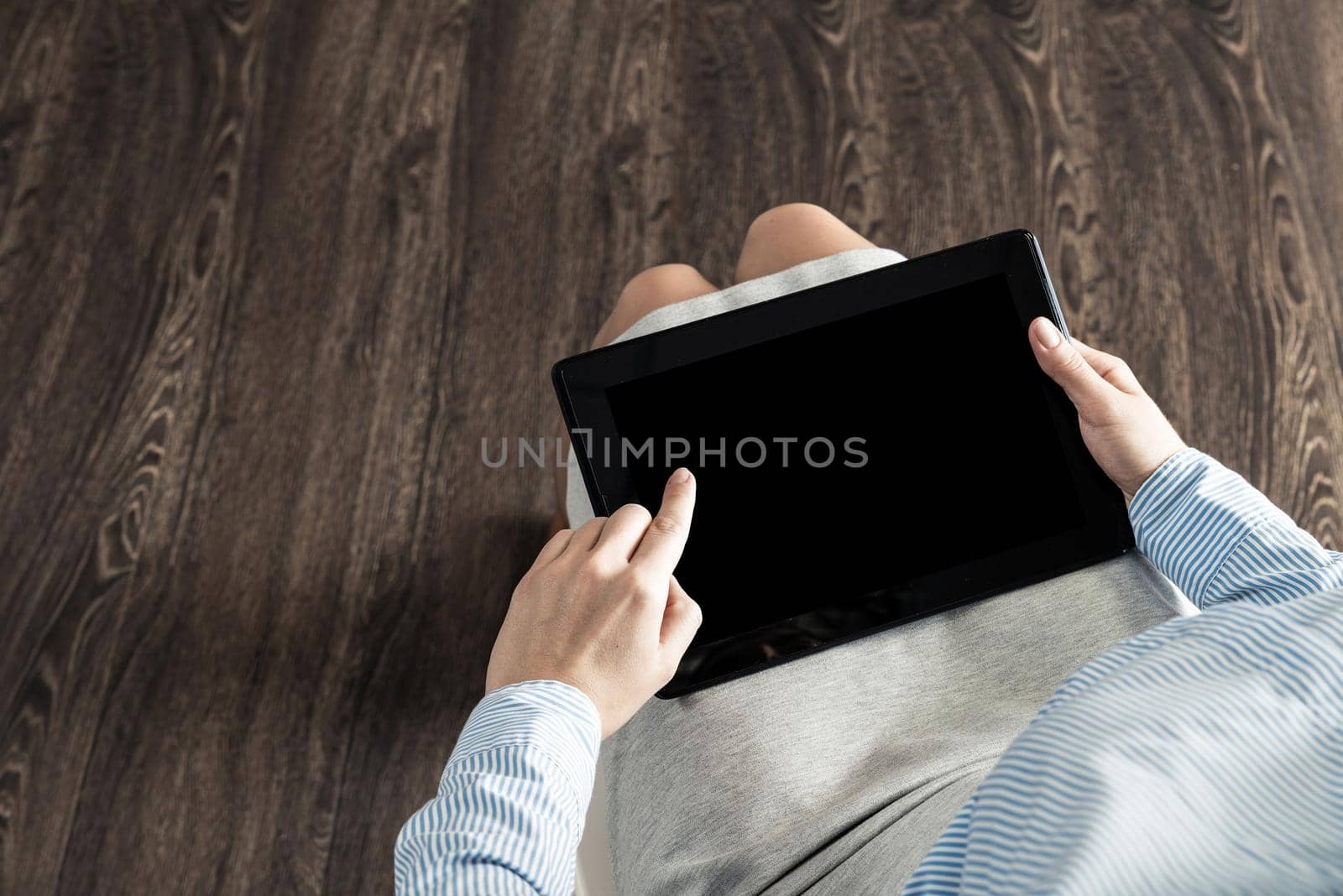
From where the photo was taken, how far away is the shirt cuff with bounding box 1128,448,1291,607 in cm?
65

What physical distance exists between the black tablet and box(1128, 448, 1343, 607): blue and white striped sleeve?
5 cm

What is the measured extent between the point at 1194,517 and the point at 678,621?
376 mm

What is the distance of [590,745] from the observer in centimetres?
58

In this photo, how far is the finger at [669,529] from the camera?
0.63 m

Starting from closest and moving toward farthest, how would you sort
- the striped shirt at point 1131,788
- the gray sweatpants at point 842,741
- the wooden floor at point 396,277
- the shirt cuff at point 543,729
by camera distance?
the striped shirt at point 1131,788
the shirt cuff at point 543,729
the gray sweatpants at point 842,741
the wooden floor at point 396,277

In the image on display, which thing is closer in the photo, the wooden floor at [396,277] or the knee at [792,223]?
the knee at [792,223]

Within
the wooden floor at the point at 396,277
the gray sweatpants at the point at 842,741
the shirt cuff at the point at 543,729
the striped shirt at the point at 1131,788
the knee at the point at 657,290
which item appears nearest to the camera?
the striped shirt at the point at 1131,788

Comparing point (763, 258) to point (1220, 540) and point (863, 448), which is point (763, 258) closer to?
point (863, 448)

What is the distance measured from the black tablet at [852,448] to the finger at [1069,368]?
18 millimetres

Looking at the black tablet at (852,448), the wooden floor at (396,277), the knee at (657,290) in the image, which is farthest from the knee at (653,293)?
Answer: the wooden floor at (396,277)


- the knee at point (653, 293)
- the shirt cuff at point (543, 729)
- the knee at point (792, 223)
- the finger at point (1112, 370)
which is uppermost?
the knee at point (792, 223)

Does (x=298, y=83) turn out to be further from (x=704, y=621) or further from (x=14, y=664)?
(x=704, y=621)

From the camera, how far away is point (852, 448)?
728mm

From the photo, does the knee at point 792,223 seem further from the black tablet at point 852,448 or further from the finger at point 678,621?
the finger at point 678,621
